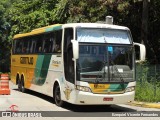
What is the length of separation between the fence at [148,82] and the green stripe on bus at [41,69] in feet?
14.4

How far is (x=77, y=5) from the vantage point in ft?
84.6

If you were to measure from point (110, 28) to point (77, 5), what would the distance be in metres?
11.3

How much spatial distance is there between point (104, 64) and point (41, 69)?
527 centimetres

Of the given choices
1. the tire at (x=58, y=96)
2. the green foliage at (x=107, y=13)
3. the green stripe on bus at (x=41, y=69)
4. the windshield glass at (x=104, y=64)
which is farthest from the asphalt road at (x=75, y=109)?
the green foliage at (x=107, y=13)

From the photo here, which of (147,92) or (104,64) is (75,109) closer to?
(104,64)

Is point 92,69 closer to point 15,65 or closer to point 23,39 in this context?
point 23,39

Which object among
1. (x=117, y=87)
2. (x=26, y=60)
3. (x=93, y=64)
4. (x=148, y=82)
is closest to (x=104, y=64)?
(x=93, y=64)

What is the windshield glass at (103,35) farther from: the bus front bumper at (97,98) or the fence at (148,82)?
the fence at (148,82)

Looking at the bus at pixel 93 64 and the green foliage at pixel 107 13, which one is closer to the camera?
the bus at pixel 93 64

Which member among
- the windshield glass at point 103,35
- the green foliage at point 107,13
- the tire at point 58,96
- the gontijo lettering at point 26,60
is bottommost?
the tire at point 58,96

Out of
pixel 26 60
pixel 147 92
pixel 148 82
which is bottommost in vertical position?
pixel 147 92

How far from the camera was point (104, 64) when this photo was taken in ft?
45.6

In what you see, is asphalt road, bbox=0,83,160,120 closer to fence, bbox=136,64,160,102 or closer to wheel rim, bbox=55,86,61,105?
wheel rim, bbox=55,86,61,105

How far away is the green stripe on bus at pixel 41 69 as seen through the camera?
694 inches
